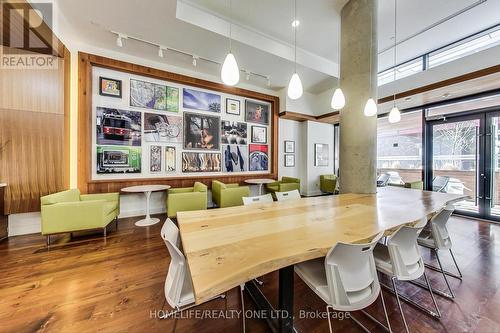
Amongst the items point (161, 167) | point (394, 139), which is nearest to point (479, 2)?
point (394, 139)

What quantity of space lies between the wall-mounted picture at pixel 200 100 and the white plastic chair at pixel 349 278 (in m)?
4.62

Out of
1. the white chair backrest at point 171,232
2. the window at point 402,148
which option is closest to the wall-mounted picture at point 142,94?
the white chair backrest at point 171,232

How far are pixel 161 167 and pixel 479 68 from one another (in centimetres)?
652

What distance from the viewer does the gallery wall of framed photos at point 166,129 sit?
385cm

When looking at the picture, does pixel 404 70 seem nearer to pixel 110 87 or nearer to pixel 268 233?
pixel 268 233

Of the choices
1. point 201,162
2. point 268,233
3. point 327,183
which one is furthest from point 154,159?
point 327,183

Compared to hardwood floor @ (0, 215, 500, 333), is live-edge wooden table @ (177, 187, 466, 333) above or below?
Result: above

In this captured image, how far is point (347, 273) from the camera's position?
110cm

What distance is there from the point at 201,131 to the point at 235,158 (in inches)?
47.5

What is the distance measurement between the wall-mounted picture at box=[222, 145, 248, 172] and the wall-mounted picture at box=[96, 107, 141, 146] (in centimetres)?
212

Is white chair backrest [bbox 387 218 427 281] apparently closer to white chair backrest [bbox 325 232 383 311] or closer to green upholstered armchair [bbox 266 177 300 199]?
white chair backrest [bbox 325 232 383 311]

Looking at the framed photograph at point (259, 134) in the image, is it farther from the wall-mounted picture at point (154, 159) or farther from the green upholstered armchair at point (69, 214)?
the green upholstered armchair at point (69, 214)

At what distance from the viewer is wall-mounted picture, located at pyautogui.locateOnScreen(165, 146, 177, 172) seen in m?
4.47

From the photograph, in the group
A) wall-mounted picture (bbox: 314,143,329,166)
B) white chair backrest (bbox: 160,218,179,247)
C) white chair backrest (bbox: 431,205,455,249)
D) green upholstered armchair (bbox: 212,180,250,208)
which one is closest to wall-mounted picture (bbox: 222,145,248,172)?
green upholstered armchair (bbox: 212,180,250,208)
